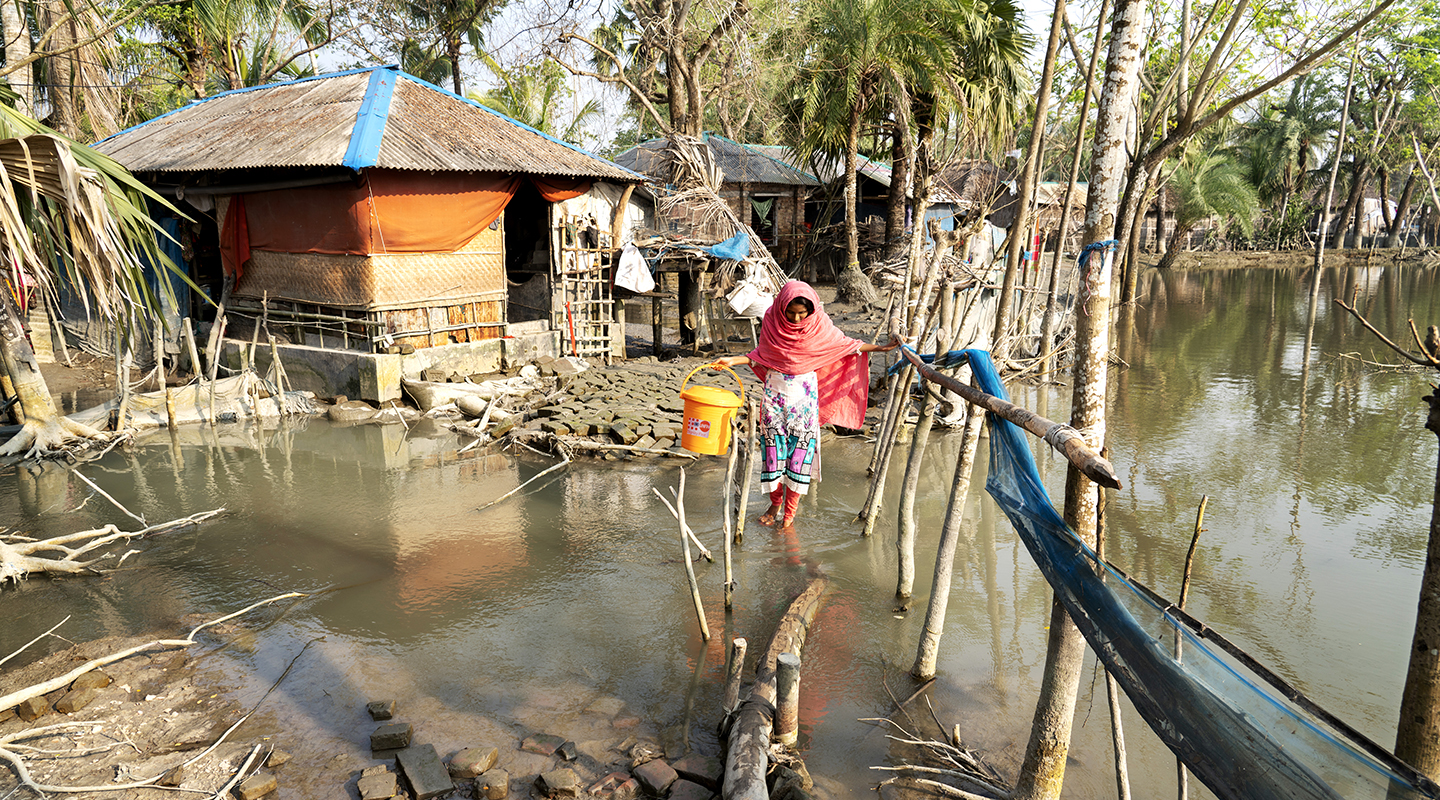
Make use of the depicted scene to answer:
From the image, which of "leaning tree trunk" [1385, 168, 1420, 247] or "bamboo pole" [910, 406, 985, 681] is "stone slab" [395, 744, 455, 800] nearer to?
"bamboo pole" [910, 406, 985, 681]

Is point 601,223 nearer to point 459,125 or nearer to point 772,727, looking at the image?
point 459,125

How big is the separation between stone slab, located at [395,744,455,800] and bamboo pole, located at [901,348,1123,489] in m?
2.65

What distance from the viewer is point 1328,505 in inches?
293

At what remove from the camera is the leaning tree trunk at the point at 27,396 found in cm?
816

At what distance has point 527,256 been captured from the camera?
1484 cm

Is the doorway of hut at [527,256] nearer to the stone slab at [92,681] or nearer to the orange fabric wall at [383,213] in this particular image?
the orange fabric wall at [383,213]

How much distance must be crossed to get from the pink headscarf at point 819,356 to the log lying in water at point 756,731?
6.30ft

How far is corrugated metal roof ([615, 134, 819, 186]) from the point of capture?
852 inches

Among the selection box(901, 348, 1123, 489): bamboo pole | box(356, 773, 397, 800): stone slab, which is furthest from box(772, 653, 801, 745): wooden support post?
box(356, 773, 397, 800): stone slab

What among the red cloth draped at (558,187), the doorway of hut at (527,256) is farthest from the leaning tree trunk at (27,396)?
the doorway of hut at (527,256)

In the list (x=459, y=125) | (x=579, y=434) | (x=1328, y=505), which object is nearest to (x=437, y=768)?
(x=579, y=434)

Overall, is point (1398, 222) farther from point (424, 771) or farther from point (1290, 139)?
point (424, 771)

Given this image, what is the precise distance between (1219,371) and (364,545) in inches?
515

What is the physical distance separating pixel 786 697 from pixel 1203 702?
1.69 metres
